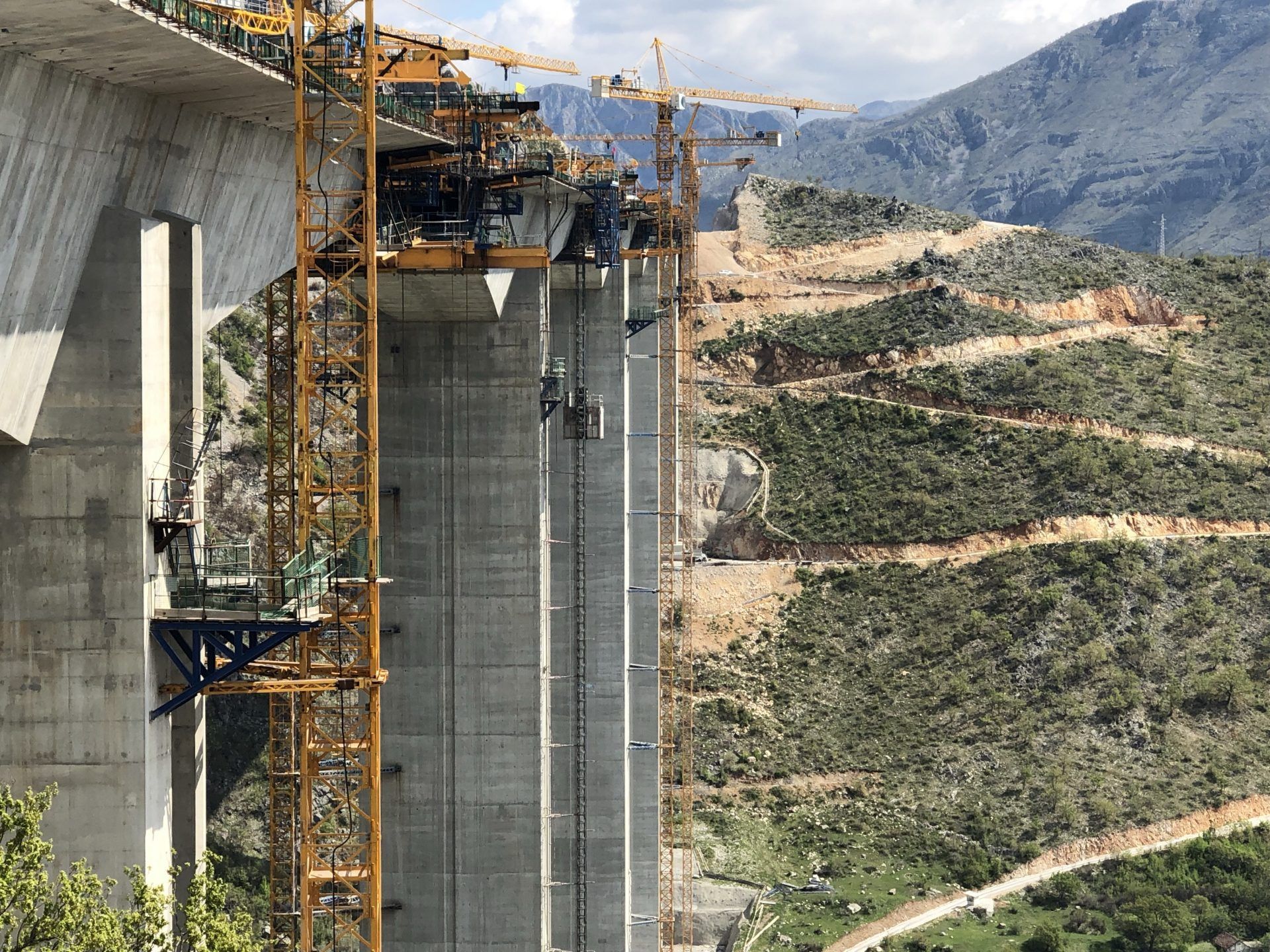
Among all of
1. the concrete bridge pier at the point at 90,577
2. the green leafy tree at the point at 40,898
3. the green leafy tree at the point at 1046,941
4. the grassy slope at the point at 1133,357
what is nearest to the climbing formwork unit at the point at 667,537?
the green leafy tree at the point at 1046,941

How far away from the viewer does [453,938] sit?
44094 millimetres

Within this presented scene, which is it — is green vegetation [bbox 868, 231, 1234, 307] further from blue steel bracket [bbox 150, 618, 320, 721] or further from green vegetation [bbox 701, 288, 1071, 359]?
blue steel bracket [bbox 150, 618, 320, 721]

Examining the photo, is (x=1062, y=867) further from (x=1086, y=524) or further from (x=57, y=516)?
(x=57, y=516)

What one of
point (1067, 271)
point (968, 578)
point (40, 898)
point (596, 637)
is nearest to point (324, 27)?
point (40, 898)

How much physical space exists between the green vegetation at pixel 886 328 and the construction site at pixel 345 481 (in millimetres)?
38896

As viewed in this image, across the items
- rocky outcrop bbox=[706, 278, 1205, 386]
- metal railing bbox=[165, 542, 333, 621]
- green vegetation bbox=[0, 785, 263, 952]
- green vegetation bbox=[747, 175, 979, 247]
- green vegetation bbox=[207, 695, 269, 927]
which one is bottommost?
green vegetation bbox=[207, 695, 269, 927]

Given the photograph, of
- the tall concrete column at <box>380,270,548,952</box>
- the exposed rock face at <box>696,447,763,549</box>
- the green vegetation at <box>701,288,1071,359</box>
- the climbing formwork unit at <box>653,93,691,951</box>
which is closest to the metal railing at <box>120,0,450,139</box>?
the tall concrete column at <box>380,270,548,952</box>

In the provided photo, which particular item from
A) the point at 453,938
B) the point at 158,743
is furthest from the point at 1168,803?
the point at 158,743

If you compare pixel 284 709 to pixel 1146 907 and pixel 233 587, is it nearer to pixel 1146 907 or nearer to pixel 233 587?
pixel 233 587

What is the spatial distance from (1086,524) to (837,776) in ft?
66.8

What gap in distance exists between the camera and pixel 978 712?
246 ft

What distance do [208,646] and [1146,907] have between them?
4233cm

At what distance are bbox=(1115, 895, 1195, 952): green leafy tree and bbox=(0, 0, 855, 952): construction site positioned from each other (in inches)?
545

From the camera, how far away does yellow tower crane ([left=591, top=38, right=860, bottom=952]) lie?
66750mm
